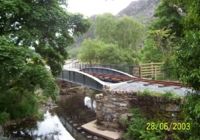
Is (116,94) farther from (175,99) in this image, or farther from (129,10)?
(129,10)

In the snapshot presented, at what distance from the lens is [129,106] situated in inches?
678

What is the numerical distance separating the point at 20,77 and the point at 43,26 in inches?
107

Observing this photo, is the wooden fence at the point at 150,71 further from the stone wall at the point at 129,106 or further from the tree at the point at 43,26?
the tree at the point at 43,26

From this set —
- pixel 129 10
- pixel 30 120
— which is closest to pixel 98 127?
pixel 30 120

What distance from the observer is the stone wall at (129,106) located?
49.8ft

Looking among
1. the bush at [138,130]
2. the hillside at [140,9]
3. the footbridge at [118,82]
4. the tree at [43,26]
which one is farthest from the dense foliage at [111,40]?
the hillside at [140,9]

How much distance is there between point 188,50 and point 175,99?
296 inches

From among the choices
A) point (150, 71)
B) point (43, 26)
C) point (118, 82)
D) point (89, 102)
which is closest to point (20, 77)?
point (43, 26)

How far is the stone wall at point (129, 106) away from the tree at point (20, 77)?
11.8 feet

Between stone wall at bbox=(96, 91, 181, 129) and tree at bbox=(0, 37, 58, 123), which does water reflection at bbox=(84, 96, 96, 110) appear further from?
stone wall at bbox=(96, 91, 181, 129)

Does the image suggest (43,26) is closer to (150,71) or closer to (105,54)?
(150,71)

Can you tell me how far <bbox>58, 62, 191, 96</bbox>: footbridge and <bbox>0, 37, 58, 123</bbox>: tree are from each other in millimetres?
4454

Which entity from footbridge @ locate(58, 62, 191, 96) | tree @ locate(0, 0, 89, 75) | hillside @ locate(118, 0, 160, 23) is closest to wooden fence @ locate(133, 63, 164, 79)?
footbridge @ locate(58, 62, 191, 96)

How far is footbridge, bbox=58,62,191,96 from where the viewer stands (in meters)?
17.5
